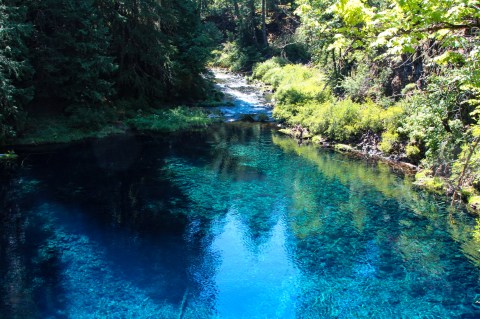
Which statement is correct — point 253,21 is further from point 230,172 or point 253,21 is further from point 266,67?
point 230,172

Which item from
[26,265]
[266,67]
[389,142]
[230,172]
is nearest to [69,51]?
[230,172]

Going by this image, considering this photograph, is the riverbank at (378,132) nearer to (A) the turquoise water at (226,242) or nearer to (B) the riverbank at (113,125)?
(A) the turquoise water at (226,242)

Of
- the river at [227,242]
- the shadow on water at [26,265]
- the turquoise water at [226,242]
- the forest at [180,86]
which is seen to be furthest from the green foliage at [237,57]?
the shadow on water at [26,265]

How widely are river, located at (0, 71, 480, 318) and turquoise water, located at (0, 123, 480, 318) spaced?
5 cm

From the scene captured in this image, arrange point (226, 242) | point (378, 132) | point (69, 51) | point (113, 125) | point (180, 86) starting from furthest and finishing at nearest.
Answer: point (180, 86)
point (113, 125)
point (69, 51)
point (378, 132)
point (226, 242)

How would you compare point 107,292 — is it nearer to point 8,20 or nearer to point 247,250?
point 247,250

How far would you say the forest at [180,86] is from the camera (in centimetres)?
1619

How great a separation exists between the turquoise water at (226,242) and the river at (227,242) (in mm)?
45

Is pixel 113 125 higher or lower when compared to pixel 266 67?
lower

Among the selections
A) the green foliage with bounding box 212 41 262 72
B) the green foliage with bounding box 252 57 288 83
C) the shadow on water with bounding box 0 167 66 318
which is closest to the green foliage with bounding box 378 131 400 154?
the shadow on water with bounding box 0 167 66 318

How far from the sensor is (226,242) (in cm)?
1205

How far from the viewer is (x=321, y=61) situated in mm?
31281

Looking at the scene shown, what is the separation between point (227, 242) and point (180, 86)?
64.2 feet

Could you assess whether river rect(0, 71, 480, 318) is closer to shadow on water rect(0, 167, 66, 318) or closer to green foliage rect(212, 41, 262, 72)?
shadow on water rect(0, 167, 66, 318)
